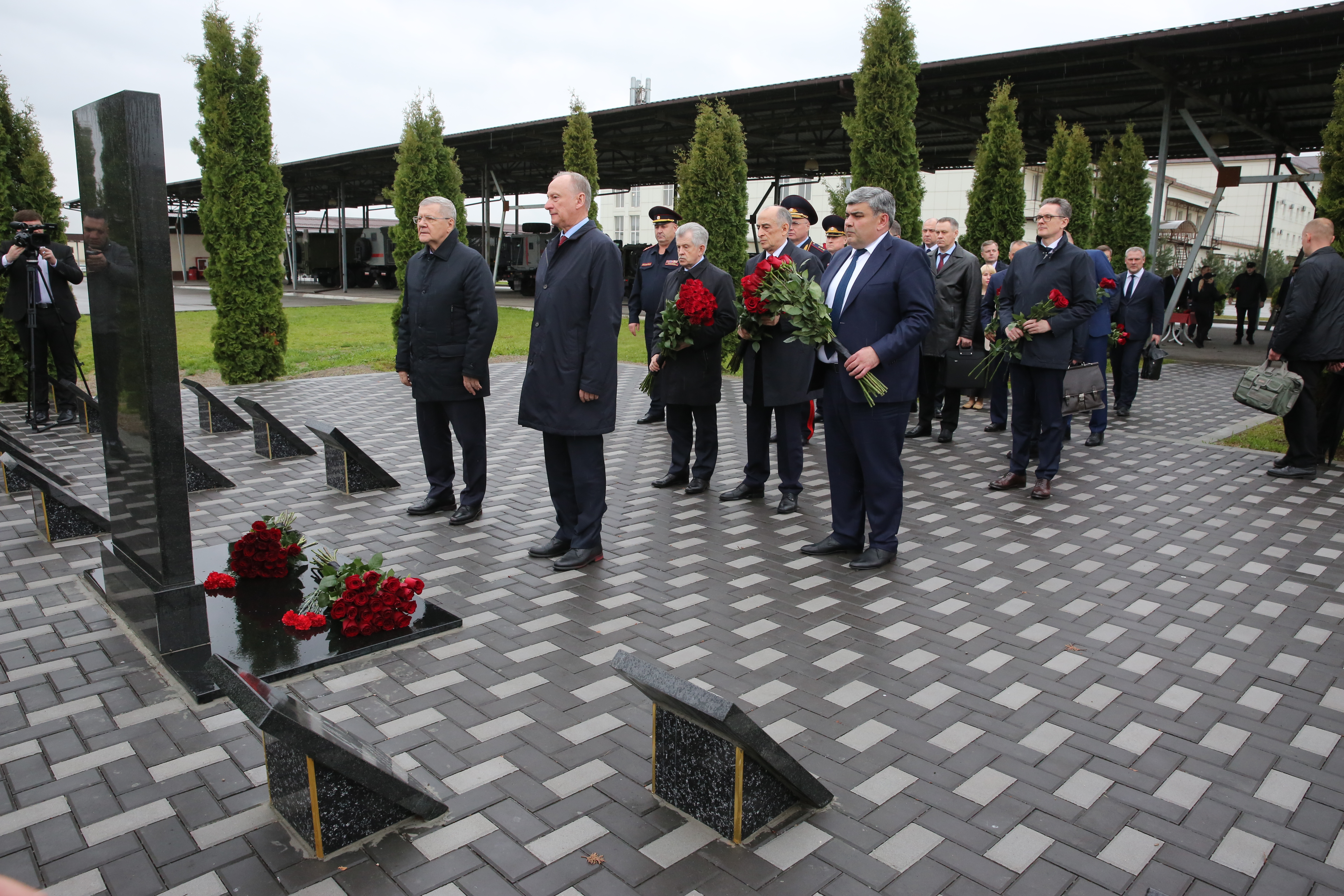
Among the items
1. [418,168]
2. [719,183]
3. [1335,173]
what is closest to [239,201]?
[418,168]

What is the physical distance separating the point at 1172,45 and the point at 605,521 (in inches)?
548

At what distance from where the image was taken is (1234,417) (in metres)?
10.4

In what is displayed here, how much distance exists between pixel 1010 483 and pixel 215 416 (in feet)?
24.1

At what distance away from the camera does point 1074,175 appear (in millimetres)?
17219

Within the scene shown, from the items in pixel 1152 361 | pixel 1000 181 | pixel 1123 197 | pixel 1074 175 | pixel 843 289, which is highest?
pixel 1074 175

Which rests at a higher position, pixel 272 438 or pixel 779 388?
pixel 779 388

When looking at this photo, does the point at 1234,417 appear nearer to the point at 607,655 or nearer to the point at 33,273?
the point at 607,655

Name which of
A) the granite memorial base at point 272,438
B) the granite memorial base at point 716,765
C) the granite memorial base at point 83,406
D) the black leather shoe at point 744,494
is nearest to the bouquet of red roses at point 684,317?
the black leather shoe at point 744,494

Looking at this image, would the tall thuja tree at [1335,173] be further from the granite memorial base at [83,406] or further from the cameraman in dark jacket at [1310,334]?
the granite memorial base at [83,406]

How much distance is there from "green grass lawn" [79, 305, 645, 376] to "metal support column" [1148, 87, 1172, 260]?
10.2 meters

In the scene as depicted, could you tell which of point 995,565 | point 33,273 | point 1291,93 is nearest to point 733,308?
point 995,565

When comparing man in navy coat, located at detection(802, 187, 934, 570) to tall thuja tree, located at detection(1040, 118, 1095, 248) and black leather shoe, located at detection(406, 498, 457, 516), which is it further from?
tall thuja tree, located at detection(1040, 118, 1095, 248)

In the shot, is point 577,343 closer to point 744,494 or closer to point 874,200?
point 874,200

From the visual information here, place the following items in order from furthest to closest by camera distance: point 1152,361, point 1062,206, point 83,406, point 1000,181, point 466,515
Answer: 1. point 1000,181
2. point 1152,361
3. point 83,406
4. point 1062,206
5. point 466,515
